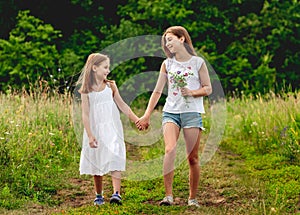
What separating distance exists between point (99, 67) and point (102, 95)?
0.30 metres

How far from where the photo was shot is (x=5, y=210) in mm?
5844

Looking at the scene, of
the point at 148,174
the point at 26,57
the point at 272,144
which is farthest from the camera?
the point at 26,57

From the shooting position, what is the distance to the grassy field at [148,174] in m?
5.99

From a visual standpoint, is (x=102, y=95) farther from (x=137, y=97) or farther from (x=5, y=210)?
(x=137, y=97)

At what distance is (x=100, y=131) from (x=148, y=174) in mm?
1850

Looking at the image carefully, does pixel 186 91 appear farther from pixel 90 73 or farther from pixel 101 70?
pixel 90 73

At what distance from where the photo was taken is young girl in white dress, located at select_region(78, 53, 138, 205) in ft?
19.4

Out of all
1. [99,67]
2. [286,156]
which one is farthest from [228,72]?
[99,67]

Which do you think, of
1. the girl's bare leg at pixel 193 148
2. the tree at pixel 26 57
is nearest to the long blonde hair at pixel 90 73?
the girl's bare leg at pixel 193 148

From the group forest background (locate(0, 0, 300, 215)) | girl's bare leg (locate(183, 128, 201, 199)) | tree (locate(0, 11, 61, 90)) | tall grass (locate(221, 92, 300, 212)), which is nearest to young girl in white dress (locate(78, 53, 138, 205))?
forest background (locate(0, 0, 300, 215))

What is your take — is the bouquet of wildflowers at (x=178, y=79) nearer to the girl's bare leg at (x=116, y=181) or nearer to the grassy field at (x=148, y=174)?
the girl's bare leg at (x=116, y=181)

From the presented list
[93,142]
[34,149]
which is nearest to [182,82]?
[93,142]

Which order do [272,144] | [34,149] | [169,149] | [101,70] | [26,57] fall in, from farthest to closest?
[26,57], [272,144], [34,149], [101,70], [169,149]

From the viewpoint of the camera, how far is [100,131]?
597 centimetres
